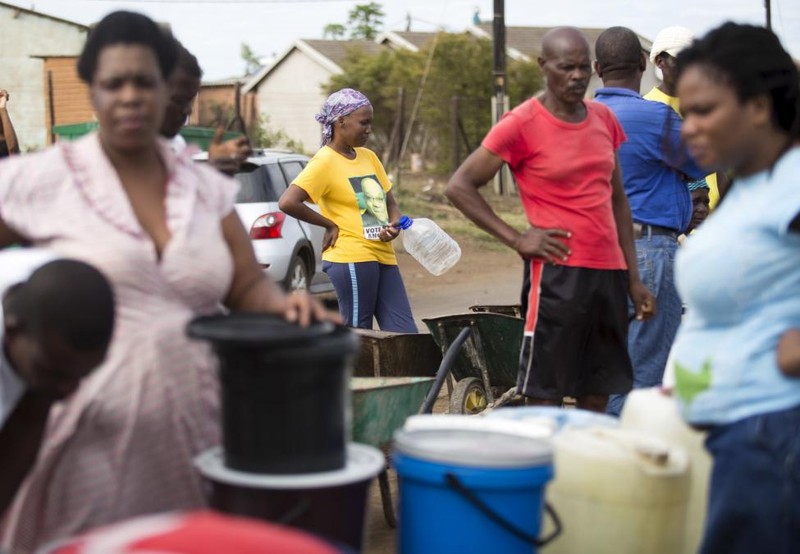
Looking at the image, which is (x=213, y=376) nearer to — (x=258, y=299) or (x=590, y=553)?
(x=258, y=299)

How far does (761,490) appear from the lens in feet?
10.9

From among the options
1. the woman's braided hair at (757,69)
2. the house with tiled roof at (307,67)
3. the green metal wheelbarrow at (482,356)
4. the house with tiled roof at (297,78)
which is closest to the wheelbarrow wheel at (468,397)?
the green metal wheelbarrow at (482,356)

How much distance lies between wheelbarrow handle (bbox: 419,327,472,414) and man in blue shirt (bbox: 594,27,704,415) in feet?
2.58

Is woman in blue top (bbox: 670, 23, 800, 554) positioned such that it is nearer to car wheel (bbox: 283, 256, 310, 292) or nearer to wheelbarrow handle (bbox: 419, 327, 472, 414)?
wheelbarrow handle (bbox: 419, 327, 472, 414)

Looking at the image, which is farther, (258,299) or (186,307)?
(258,299)

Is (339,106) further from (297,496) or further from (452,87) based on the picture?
(452,87)

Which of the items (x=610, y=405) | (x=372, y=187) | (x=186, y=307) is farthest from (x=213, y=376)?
(x=372, y=187)

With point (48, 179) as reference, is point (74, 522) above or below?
below

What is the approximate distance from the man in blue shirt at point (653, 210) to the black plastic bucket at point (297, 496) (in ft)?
9.79

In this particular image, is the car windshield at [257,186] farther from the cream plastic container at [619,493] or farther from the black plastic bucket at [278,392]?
the black plastic bucket at [278,392]

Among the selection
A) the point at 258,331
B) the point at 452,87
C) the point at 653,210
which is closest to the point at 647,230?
the point at 653,210

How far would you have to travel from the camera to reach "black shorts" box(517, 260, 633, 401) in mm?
5289

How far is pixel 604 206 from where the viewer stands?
5344 millimetres

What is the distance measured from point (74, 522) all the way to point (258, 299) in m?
0.81
